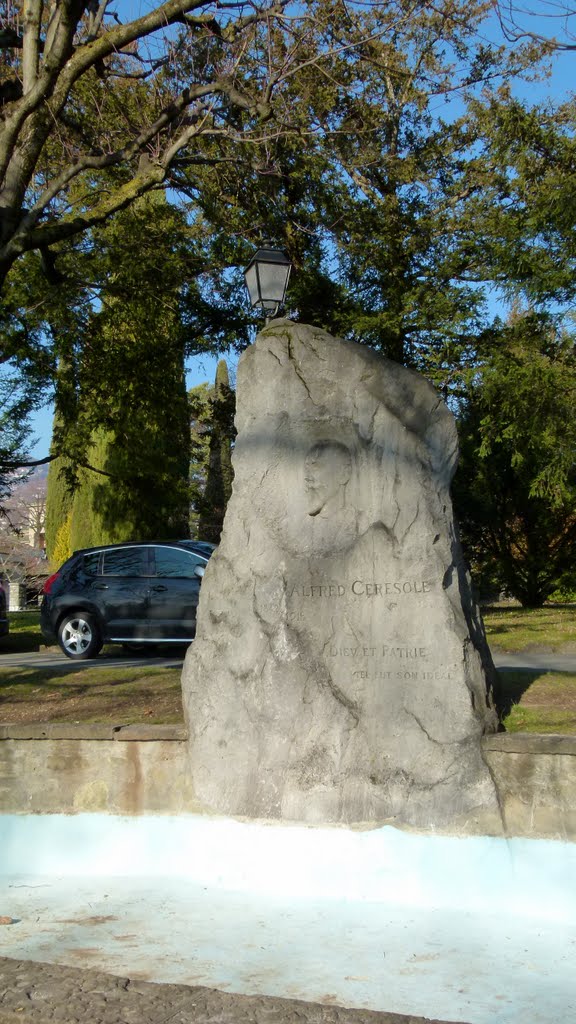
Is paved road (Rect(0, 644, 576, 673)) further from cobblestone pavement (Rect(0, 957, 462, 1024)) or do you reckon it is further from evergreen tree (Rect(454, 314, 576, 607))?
Result: cobblestone pavement (Rect(0, 957, 462, 1024))

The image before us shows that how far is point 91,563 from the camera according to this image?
14531 millimetres

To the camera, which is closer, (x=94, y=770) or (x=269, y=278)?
(x=94, y=770)

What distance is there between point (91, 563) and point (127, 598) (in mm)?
952

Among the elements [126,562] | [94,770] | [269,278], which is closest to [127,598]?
[126,562]

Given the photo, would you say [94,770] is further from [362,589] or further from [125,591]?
[125,591]

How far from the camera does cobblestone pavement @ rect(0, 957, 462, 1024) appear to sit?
150 inches

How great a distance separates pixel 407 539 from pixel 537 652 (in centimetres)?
678

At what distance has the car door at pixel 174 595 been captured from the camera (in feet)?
45.2

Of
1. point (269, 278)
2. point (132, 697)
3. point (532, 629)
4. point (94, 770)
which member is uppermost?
point (269, 278)

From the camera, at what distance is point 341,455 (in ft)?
19.7

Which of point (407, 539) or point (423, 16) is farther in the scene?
point (423, 16)

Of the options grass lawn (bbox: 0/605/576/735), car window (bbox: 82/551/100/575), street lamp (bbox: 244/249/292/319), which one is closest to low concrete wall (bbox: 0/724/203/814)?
grass lawn (bbox: 0/605/576/735)

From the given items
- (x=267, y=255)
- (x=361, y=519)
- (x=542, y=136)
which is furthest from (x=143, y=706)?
(x=542, y=136)

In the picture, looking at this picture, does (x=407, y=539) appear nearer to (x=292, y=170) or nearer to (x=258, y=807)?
(x=258, y=807)
